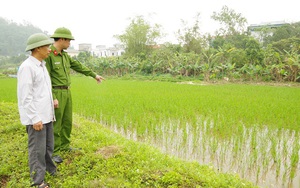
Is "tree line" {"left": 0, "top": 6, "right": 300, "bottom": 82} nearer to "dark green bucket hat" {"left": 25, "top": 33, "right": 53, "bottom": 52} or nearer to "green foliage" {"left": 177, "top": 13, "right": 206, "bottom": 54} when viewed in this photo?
"green foliage" {"left": 177, "top": 13, "right": 206, "bottom": 54}

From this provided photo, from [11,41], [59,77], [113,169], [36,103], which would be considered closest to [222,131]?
[113,169]

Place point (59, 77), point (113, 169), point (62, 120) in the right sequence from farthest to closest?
1. point (62, 120)
2. point (59, 77)
3. point (113, 169)

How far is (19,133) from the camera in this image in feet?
12.5

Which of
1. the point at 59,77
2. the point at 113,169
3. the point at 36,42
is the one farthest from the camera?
the point at 59,77

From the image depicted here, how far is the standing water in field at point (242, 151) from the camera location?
3.01 metres

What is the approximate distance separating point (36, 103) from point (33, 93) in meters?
0.09

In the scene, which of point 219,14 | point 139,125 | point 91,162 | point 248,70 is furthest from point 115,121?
point 219,14

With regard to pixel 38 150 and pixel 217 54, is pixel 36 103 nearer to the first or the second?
pixel 38 150

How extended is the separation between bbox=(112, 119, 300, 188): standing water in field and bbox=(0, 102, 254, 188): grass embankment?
622 mm

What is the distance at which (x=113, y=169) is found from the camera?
2.60m

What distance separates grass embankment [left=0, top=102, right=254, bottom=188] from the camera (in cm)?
237

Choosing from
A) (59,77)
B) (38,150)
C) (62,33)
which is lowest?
(38,150)

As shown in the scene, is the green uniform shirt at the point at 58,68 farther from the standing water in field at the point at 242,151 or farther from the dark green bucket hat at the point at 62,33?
the standing water in field at the point at 242,151

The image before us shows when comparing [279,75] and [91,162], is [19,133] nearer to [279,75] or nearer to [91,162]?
[91,162]
